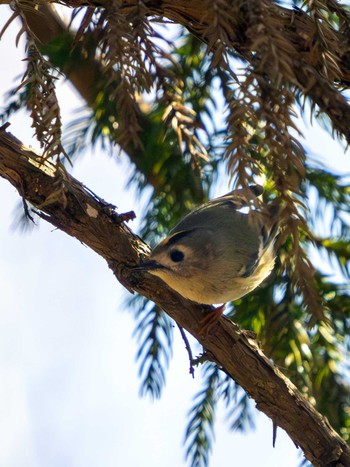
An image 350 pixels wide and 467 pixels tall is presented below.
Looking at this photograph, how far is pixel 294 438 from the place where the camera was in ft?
4.86

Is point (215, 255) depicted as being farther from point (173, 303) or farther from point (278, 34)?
point (278, 34)

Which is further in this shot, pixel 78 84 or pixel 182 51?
pixel 78 84

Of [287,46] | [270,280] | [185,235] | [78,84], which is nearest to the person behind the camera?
[287,46]

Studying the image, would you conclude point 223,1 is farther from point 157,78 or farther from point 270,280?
point 270,280

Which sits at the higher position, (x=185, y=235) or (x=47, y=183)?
(x=185, y=235)

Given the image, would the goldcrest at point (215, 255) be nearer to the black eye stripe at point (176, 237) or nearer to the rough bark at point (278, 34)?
the black eye stripe at point (176, 237)

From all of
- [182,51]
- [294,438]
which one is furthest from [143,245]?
[182,51]

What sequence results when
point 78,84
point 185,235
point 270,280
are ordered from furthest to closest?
1. point 78,84
2. point 270,280
3. point 185,235

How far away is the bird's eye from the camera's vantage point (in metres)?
1.56

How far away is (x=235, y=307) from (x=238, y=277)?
1.02ft

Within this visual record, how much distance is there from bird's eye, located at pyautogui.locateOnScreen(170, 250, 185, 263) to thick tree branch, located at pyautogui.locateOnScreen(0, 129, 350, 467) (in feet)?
0.28

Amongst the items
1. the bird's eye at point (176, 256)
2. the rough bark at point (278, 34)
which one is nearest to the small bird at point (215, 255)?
the bird's eye at point (176, 256)

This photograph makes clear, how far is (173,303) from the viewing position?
4.93ft

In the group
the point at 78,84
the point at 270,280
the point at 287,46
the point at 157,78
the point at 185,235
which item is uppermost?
the point at 78,84
